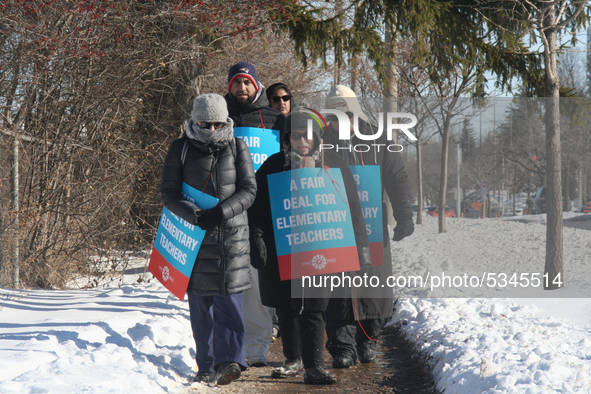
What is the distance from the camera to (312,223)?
152 inches

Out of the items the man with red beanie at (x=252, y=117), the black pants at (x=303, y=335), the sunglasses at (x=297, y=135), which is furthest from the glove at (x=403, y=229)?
the man with red beanie at (x=252, y=117)

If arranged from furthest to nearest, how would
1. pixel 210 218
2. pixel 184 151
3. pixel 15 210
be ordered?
pixel 15 210 → pixel 184 151 → pixel 210 218

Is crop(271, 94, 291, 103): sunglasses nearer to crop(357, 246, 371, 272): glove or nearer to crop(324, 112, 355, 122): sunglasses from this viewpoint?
crop(324, 112, 355, 122): sunglasses

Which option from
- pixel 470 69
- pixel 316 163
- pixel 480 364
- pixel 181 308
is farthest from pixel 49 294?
pixel 470 69

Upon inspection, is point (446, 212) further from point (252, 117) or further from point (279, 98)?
point (252, 117)

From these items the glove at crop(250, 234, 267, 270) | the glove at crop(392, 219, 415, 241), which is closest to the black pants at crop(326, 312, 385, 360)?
the glove at crop(392, 219, 415, 241)

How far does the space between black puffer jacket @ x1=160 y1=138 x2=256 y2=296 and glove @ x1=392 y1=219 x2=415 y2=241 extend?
4.14 feet

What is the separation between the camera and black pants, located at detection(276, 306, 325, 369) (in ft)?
12.2

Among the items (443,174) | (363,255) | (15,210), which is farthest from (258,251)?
(15,210)

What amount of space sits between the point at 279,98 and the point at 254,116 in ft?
1.81

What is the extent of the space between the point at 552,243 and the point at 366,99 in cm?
359

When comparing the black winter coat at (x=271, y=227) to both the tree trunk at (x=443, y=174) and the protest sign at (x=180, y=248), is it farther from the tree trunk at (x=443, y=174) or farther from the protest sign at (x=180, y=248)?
the tree trunk at (x=443, y=174)

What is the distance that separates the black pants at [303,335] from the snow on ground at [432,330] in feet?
2.40

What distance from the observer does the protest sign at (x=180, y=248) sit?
3.59 metres
